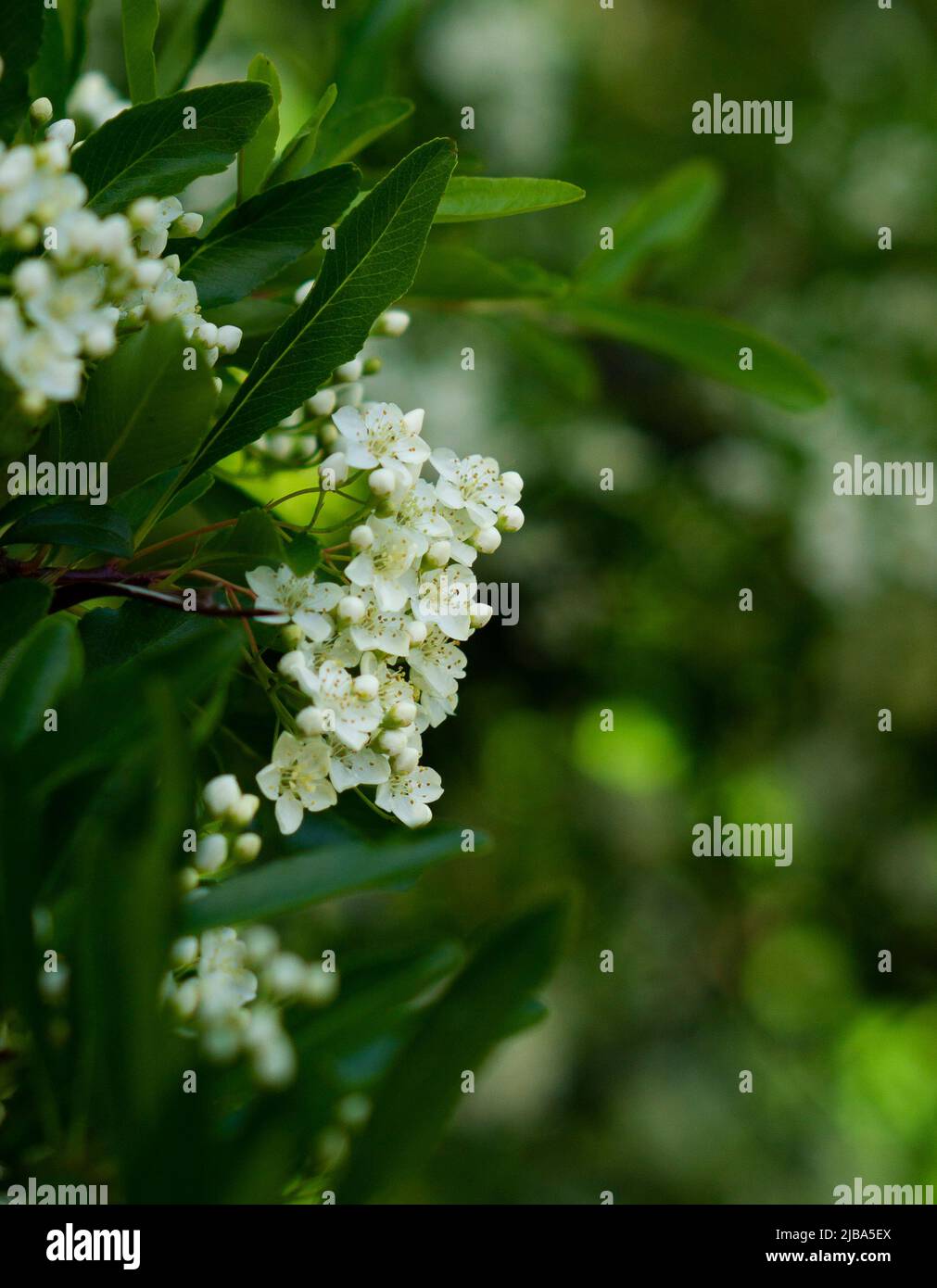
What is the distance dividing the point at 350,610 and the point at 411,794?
0.14 meters

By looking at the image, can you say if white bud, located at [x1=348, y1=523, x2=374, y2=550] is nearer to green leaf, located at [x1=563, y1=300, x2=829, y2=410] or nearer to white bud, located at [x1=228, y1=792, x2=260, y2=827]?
white bud, located at [x1=228, y1=792, x2=260, y2=827]

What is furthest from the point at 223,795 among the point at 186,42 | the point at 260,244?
the point at 186,42

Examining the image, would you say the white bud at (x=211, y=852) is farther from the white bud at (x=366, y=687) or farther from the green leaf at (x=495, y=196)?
the green leaf at (x=495, y=196)

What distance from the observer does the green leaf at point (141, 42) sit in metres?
0.76

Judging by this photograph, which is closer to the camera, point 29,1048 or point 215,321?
point 29,1048

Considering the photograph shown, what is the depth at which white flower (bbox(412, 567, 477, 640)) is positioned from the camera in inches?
27.0

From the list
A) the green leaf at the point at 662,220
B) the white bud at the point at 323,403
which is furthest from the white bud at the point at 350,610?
the green leaf at the point at 662,220

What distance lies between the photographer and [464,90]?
2.46 metres

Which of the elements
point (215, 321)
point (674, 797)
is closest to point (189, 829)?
point (215, 321)

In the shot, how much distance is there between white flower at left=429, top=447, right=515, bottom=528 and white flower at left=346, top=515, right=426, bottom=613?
0.04 metres

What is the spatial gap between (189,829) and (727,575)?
6.53 ft

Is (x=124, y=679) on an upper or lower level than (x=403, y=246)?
lower

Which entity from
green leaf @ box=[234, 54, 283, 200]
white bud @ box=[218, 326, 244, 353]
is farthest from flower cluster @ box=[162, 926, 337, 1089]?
green leaf @ box=[234, 54, 283, 200]

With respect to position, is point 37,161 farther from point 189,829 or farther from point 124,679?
point 189,829
